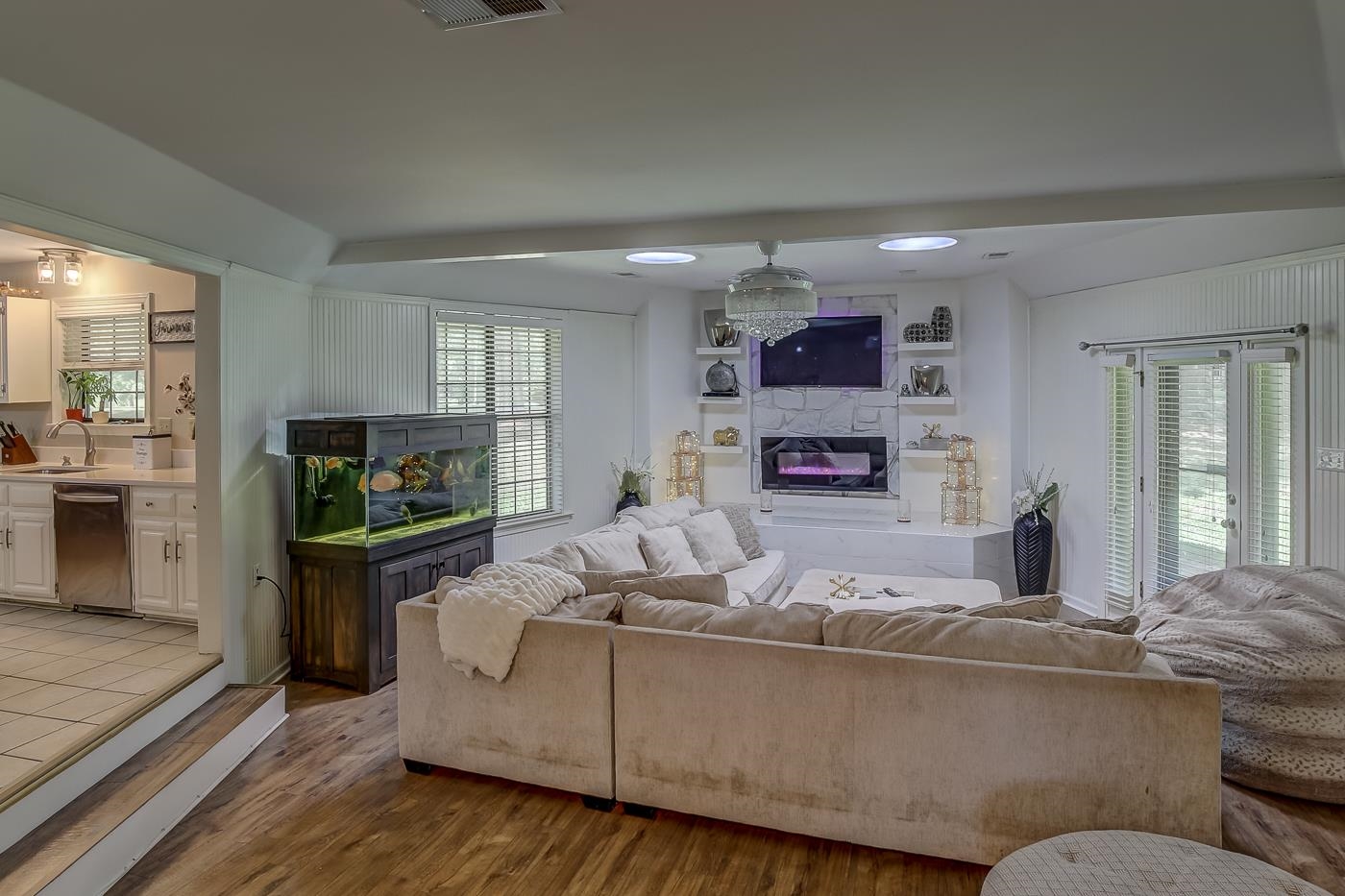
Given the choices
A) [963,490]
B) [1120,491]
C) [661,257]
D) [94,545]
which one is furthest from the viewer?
[963,490]

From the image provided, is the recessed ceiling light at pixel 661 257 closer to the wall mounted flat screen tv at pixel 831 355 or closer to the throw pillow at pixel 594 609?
the wall mounted flat screen tv at pixel 831 355

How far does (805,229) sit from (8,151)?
10.3 feet

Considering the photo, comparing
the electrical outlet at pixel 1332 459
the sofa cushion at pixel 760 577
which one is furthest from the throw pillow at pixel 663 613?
the electrical outlet at pixel 1332 459

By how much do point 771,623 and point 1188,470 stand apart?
3525 millimetres

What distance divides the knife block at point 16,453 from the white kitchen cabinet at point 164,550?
1453 millimetres

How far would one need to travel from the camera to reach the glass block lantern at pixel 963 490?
6.22 m

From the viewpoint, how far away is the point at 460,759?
307 cm

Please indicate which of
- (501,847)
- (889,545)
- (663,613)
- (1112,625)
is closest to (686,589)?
(663,613)

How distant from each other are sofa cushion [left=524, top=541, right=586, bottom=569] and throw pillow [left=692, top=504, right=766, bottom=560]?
5.57ft

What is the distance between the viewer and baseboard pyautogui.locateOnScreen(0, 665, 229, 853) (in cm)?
256

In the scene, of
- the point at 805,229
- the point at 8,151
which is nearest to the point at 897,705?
the point at 805,229

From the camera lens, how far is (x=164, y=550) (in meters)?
4.53

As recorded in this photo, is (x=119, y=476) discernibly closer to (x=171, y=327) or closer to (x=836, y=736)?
(x=171, y=327)

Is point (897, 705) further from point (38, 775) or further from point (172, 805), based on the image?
point (38, 775)
